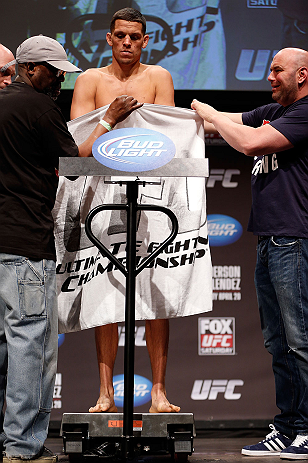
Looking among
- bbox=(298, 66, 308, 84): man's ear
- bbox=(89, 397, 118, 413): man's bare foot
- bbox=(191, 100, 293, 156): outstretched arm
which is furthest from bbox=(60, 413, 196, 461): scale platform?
bbox=(298, 66, 308, 84): man's ear

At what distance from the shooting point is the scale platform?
7.50 feet

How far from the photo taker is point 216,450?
10.5 feet

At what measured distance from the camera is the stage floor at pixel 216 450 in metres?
2.45

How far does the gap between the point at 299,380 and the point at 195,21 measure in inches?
104

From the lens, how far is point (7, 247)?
2.11 meters

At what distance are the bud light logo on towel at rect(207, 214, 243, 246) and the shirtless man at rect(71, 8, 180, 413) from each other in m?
1.78

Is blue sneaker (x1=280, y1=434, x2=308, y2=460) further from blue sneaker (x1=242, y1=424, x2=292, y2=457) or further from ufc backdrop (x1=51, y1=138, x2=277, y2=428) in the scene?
ufc backdrop (x1=51, y1=138, x2=277, y2=428)

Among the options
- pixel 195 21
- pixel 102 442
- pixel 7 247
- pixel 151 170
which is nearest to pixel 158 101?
pixel 151 170

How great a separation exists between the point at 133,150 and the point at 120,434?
3.95ft

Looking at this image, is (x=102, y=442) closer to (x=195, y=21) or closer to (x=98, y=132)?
(x=98, y=132)

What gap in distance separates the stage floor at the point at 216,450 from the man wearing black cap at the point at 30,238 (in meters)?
0.52

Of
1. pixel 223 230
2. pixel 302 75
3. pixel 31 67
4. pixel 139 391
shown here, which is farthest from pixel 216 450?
pixel 31 67

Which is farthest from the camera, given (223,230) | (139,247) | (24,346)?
(223,230)

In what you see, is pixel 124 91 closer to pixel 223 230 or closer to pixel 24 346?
pixel 24 346
